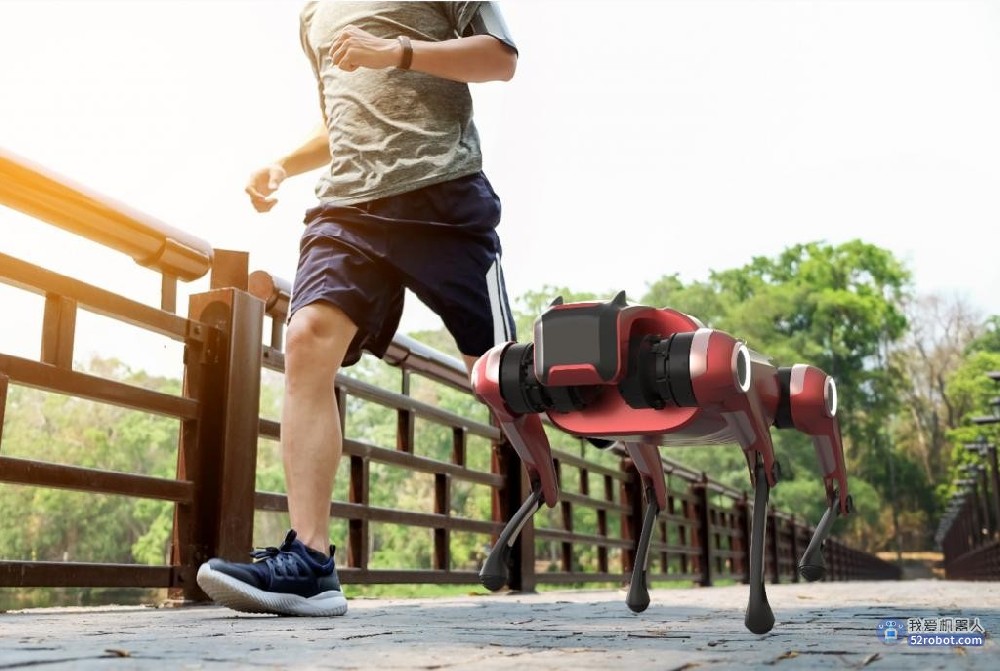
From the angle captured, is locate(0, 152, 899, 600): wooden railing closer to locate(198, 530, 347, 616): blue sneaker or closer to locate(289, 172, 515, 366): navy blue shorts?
locate(198, 530, 347, 616): blue sneaker

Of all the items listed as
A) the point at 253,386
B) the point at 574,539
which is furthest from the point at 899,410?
the point at 253,386

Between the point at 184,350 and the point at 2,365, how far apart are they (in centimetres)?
70

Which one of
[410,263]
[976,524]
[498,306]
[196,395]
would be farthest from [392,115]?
[976,524]

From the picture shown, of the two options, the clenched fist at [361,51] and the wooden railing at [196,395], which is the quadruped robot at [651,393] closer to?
the clenched fist at [361,51]

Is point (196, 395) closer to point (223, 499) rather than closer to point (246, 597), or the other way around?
point (223, 499)

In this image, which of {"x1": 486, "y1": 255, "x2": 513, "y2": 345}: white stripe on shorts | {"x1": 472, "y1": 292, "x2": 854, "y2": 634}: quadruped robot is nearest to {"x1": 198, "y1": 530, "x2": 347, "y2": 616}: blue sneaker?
{"x1": 472, "y1": 292, "x2": 854, "y2": 634}: quadruped robot

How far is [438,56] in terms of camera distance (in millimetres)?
2193

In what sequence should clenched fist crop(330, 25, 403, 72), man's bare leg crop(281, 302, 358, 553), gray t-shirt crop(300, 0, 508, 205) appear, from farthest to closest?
gray t-shirt crop(300, 0, 508, 205) < man's bare leg crop(281, 302, 358, 553) < clenched fist crop(330, 25, 403, 72)

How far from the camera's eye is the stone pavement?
114 cm

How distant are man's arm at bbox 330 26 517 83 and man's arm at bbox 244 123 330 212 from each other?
0.55 metres

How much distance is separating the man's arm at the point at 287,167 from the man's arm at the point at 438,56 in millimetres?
548

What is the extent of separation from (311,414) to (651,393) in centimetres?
101

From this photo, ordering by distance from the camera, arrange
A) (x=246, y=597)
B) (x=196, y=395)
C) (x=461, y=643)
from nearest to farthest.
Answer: (x=461, y=643), (x=246, y=597), (x=196, y=395)

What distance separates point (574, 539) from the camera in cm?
534
